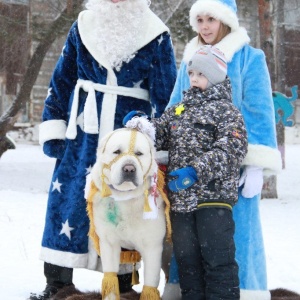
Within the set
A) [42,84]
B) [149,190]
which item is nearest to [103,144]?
[149,190]

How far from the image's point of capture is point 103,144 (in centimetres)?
293

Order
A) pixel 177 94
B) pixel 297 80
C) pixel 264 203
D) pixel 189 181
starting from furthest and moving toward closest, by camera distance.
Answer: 1. pixel 297 80
2. pixel 264 203
3. pixel 177 94
4. pixel 189 181

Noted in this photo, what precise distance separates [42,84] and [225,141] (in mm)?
14954

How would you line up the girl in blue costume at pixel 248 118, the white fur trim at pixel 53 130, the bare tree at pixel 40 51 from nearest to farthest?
1. the girl in blue costume at pixel 248 118
2. the white fur trim at pixel 53 130
3. the bare tree at pixel 40 51

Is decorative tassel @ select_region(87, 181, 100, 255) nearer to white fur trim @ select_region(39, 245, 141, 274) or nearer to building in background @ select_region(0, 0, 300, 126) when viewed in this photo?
white fur trim @ select_region(39, 245, 141, 274)

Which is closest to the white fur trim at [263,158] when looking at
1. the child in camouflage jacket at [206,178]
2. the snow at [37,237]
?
the child in camouflage jacket at [206,178]

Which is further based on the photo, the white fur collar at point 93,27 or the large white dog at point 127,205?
the white fur collar at point 93,27

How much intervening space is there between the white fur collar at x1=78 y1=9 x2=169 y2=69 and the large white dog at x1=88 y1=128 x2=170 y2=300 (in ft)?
2.19

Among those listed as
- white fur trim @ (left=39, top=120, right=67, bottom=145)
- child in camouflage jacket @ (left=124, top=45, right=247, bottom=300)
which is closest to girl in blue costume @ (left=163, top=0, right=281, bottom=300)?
child in camouflage jacket @ (left=124, top=45, right=247, bottom=300)

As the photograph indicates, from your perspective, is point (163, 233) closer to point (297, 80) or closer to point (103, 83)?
point (103, 83)

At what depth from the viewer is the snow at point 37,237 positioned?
4320 millimetres

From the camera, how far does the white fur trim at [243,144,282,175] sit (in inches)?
121

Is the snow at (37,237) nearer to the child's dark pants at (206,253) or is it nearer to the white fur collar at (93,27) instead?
the child's dark pants at (206,253)

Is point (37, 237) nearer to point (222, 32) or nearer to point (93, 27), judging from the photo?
point (93, 27)
